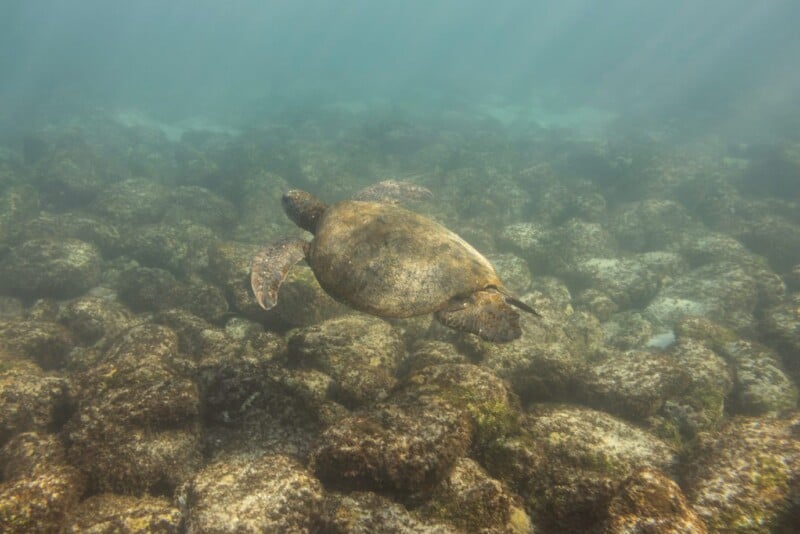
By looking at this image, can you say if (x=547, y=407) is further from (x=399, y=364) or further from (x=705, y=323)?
(x=705, y=323)

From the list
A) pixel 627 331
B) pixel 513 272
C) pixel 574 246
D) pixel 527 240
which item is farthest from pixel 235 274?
pixel 574 246

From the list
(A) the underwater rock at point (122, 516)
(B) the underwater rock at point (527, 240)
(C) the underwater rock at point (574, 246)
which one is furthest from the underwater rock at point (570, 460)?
(C) the underwater rock at point (574, 246)

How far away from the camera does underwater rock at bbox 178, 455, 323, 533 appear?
367 cm

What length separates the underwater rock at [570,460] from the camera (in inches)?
144

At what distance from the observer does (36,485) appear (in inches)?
153

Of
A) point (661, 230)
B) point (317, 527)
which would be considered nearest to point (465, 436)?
point (317, 527)

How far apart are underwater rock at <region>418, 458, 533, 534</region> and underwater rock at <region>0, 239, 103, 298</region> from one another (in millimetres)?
13012

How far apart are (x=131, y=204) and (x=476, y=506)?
19531 millimetres

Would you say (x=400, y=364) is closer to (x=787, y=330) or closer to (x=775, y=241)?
(x=787, y=330)

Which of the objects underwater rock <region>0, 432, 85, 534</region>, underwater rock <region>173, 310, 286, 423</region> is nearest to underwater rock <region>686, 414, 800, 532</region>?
underwater rock <region>173, 310, 286, 423</region>

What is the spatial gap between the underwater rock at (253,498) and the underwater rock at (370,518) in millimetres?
255

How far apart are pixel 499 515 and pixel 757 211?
21165 mm

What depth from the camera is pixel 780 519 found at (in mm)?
3607

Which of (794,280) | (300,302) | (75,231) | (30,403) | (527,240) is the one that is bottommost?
(75,231)
